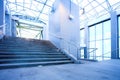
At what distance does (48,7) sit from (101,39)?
29.0ft

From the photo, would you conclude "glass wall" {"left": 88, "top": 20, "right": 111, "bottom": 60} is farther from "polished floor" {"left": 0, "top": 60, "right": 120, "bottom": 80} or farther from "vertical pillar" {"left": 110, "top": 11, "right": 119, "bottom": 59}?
"polished floor" {"left": 0, "top": 60, "right": 120, "bottom": 80}

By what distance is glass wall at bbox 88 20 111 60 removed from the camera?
11.1 metres

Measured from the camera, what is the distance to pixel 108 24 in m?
11.1

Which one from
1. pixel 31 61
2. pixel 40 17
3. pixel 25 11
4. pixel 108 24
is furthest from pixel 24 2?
pixel 31 61

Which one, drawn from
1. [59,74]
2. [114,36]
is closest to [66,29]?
[59,74]

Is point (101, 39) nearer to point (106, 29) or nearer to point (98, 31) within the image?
point (98, 31)

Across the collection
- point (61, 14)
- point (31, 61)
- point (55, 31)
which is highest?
point (61, 14)

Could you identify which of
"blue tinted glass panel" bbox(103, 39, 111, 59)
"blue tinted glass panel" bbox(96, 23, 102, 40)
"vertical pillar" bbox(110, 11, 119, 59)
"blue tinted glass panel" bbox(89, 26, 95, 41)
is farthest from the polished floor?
"blue tinted glass panel" bbox(89, 26, 95, 41)

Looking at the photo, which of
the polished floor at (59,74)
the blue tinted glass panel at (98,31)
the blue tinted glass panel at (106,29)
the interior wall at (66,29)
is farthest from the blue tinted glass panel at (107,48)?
the polished floor at (59,74)

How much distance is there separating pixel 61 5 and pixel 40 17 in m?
12.2

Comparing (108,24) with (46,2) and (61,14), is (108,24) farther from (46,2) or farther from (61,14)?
(46,2)

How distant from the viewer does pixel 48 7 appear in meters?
14.8

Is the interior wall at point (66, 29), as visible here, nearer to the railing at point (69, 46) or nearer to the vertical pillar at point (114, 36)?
the railing at point (69, 46)

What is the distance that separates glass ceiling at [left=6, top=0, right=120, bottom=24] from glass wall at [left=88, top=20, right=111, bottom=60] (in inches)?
61.6
